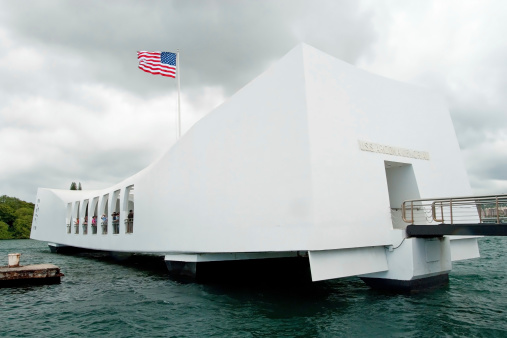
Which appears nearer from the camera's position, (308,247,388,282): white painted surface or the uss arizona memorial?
(308,247,388,282): white painted surface

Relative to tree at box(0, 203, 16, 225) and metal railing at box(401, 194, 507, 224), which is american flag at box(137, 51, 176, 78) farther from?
tree at box(0, 203, 16, 225)

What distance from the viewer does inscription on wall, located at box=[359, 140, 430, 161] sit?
11.0 meters

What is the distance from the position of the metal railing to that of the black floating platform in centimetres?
20

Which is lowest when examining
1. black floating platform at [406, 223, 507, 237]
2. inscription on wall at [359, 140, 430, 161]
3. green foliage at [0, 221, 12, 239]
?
black floating platform at [406, 223, 507, 237]

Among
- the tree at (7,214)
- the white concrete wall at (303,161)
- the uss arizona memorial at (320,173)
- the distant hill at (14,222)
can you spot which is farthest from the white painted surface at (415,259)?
the tree at (7,214)

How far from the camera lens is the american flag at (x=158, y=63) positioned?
1862 centimetres

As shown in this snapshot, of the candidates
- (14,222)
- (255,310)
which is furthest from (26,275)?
(14,222)

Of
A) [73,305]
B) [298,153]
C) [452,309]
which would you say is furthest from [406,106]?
[73,305]

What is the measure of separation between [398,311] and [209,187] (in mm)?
6623

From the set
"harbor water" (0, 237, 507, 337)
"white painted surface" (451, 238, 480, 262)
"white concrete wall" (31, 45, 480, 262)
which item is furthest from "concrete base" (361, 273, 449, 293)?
"white concrete wall" (31, 45, 480, 262)

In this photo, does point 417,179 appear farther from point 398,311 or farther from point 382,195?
point 398,311

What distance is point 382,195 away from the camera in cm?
1086

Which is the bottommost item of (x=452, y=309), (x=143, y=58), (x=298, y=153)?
(x=452, y=309)

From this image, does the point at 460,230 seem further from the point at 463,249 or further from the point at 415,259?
the point at 463,249
